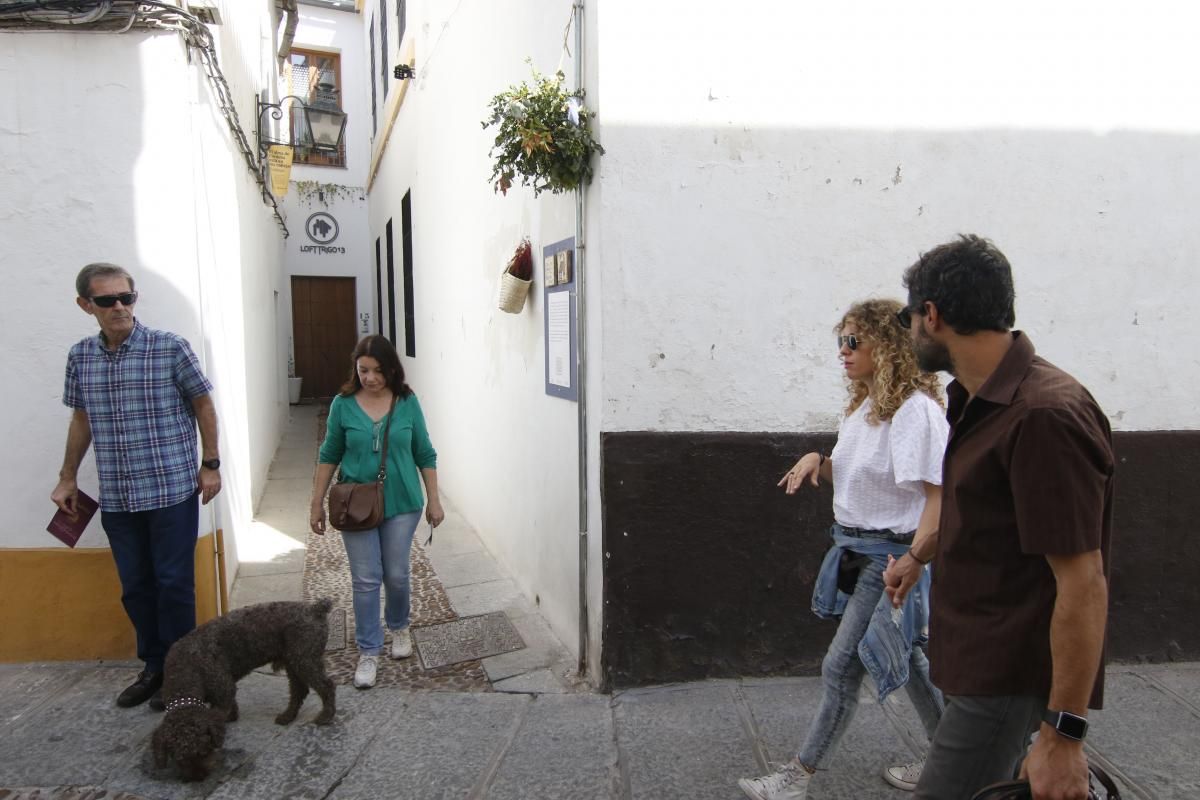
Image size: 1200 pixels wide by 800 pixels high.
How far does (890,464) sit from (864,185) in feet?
5.34

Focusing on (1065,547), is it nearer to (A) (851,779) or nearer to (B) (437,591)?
(A) (851,779)

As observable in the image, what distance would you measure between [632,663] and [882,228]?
2.25 metres

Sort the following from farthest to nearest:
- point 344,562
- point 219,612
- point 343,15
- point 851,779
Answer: point 343,15
point 344,562
point 219,612
point 851,779

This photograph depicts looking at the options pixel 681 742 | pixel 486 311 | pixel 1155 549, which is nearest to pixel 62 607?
pixel 681 742

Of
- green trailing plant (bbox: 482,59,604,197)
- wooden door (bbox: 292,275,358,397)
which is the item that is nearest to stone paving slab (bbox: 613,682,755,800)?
green trailing plant (bbox: 482,59,604,197)

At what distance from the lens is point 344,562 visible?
233 inches

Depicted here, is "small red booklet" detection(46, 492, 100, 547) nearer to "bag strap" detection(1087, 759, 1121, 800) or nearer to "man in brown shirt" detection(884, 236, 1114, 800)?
"man in brown shirt" detection(884, 236, 1114, 800)

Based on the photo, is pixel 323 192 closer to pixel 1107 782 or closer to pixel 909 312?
pixel 909 312

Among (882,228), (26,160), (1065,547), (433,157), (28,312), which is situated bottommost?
(1065,547)

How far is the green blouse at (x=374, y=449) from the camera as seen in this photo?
12.6 feet

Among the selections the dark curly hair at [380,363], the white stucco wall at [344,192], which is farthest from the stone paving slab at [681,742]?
the white stucco wall at [344,192]

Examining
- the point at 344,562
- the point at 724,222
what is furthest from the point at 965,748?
the point at 344,562

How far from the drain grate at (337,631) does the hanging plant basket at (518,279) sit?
198cm

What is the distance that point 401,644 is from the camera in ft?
13.7
